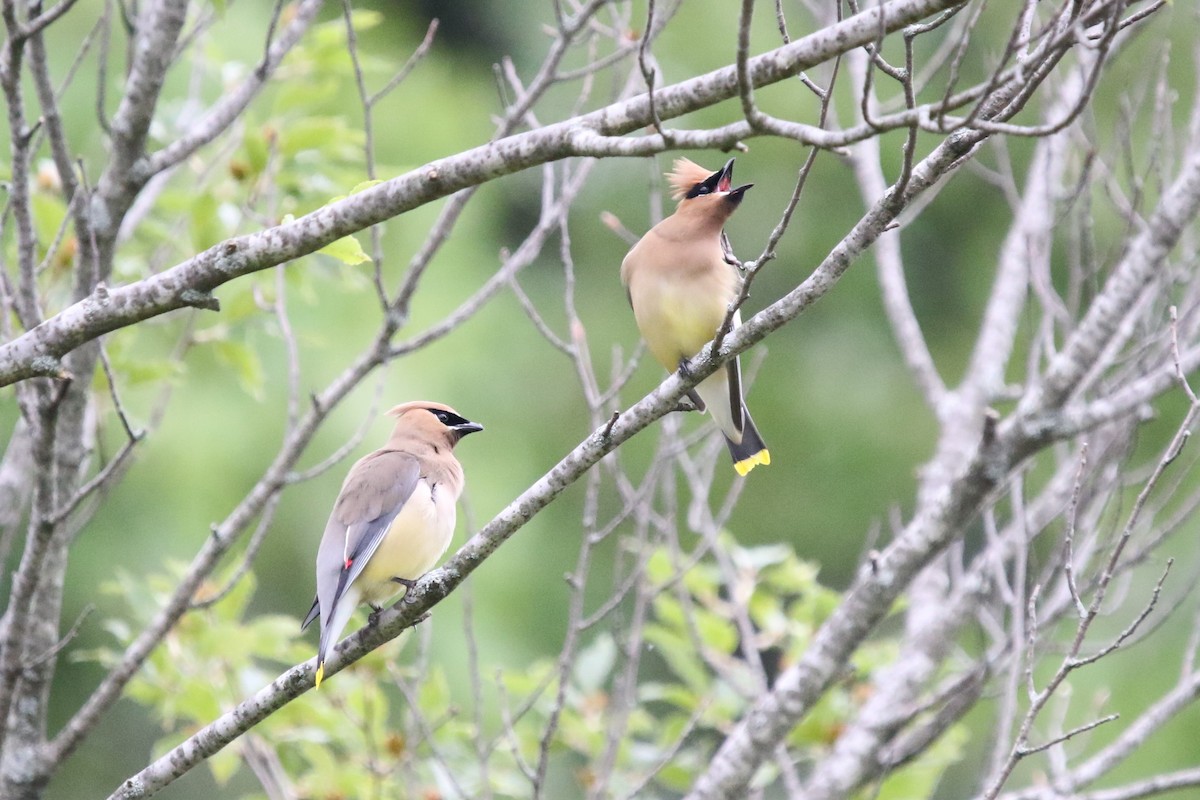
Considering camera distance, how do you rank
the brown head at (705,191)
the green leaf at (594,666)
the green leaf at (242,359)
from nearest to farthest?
the brown head at (705,191)
the green leaf at (242,359)
the green leaf at (594,666)

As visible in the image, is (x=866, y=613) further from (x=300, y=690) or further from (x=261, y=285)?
(x=261, y=285)

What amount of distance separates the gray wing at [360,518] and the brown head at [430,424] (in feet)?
0.97

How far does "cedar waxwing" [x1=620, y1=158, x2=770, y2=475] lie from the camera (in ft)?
15.2

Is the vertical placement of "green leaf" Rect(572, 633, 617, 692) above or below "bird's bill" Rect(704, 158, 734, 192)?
below

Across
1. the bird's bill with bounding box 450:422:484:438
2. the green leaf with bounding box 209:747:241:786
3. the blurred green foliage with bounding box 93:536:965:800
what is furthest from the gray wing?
the green leaf with bounding box 209:747:241:786

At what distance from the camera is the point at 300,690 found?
354cm

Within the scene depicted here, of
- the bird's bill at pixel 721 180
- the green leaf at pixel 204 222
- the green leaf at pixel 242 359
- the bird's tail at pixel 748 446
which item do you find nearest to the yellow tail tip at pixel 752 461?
the bird's tail at pixel 748 446

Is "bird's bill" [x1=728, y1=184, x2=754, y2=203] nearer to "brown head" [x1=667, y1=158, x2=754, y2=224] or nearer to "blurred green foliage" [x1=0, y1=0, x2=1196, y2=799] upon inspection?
"brown head" [x1=667, y1=158, x2=754, y2=224]

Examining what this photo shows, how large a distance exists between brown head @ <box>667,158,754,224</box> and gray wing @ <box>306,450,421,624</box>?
1.23 m

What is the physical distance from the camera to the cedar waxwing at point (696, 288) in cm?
463

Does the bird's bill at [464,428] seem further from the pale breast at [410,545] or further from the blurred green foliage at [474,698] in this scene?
the blurred green foliage at [474,698]

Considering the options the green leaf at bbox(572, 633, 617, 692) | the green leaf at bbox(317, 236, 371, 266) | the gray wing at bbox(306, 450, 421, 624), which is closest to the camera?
the green leaf at bbox(317, 236, 371, 266)

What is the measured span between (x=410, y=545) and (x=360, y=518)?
17cm

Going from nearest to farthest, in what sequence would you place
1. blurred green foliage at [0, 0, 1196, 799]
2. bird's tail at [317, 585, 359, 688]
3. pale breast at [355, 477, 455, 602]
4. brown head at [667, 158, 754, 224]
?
1. bird's tail at [317, 585, 359, 688]
2. pale breast at [355, 477, 455, 602]
3. brown head at [667, 158, 754, 224]
4. blurred green foliage at [0, 0, 1196, 799]
